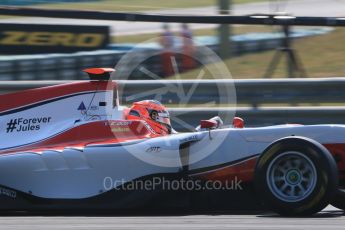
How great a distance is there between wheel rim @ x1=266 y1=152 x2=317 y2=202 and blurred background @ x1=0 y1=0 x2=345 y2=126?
3.74m

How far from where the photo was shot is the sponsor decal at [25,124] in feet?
23.8

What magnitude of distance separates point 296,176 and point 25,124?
104 inches

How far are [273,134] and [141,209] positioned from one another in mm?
1332

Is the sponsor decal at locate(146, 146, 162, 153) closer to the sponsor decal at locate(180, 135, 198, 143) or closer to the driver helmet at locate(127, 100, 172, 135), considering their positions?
the sponsor decal at locate(180, 135, 198, 143)

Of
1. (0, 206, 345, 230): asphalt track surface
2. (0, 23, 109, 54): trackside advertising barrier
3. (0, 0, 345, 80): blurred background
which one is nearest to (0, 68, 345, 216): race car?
(0, 206, 345, 230): asphalt track surface

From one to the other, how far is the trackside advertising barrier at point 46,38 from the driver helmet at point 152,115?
27.5ft

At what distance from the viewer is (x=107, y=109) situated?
7.22 m

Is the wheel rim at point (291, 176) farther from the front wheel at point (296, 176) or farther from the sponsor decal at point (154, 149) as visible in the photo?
the sponsor decal at point (154, 149)

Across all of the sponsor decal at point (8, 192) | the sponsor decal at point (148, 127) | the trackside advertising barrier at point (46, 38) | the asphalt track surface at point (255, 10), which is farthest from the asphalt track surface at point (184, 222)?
the asphalt track surface at point (255, 10)

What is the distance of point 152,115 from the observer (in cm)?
735

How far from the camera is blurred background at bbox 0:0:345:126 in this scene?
992cm

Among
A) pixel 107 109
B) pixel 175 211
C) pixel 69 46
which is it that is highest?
pixel 69 46

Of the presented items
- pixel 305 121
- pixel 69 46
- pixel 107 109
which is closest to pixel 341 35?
pixel 69 46

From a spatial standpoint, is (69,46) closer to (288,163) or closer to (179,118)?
(179,118)
